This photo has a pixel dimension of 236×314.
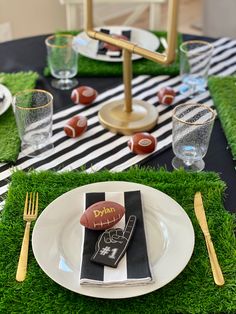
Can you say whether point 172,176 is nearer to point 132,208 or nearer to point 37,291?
point 132,208

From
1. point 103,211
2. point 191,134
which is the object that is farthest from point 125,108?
point 103,211

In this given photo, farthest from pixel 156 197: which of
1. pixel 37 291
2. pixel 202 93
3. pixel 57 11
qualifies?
pixel 57 11

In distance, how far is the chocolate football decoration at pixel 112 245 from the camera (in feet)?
2.50

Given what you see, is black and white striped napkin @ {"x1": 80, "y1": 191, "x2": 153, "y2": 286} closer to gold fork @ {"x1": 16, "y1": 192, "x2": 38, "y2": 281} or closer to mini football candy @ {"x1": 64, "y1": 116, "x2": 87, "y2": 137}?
gold fork @ {"x1": 16, "y1": 192, "x2": 38, "y2": 281}

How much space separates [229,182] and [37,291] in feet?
1.51

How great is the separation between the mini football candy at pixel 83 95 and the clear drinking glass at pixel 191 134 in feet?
0.99

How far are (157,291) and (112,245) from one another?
103 millimetres

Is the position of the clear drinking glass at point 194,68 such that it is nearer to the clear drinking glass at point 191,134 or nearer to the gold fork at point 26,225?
the clear drinking glass at point 191,134

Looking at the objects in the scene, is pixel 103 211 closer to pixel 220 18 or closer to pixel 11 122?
pixel 11 122

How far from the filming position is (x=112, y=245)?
789 mm

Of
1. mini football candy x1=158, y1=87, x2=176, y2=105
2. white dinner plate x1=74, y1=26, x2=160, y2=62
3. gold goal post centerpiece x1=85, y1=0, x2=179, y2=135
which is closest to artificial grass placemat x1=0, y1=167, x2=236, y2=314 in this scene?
gold goal post centerpiece x1=85, y1=0, x2=179, y2=135

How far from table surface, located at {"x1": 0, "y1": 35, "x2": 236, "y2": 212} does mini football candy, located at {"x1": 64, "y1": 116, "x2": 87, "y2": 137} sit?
124 mm

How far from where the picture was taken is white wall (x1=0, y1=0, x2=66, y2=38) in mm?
2625

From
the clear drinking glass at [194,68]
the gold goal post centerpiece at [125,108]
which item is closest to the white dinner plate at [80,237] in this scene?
the gold goal post centerpiece at [125,108]
